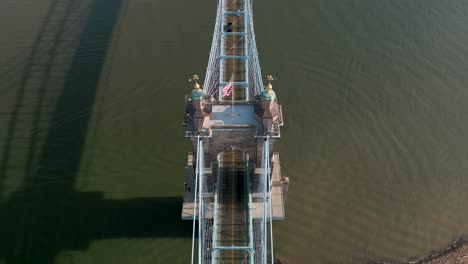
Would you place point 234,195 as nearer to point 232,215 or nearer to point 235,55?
point 232,215

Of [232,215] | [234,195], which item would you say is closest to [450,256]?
[232,215]

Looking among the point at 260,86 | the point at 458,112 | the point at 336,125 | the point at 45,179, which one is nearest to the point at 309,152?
the point at 336,125

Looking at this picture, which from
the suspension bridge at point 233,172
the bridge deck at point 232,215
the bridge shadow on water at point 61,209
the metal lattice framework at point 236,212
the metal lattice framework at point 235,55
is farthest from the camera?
the metal lattice framework at point 235,55

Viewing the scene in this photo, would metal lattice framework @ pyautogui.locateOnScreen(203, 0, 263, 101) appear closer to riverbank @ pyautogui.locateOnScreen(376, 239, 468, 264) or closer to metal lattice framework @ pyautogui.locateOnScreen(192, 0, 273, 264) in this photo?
metal lattice framework @ pyautogui.locateOnScreen(192, 0, 273, 264)

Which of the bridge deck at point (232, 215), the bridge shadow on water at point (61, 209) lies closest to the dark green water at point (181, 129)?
the bridge shadow on water at point (61, 209)

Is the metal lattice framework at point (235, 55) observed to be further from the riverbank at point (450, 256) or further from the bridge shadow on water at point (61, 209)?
the riverbank at point (450, 256)

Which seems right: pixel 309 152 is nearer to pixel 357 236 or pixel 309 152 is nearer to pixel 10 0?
pixel 357 236

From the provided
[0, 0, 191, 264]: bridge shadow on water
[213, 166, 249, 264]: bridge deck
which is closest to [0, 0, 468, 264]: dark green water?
[0, 0, 191, 264]: bridge shadow on water
